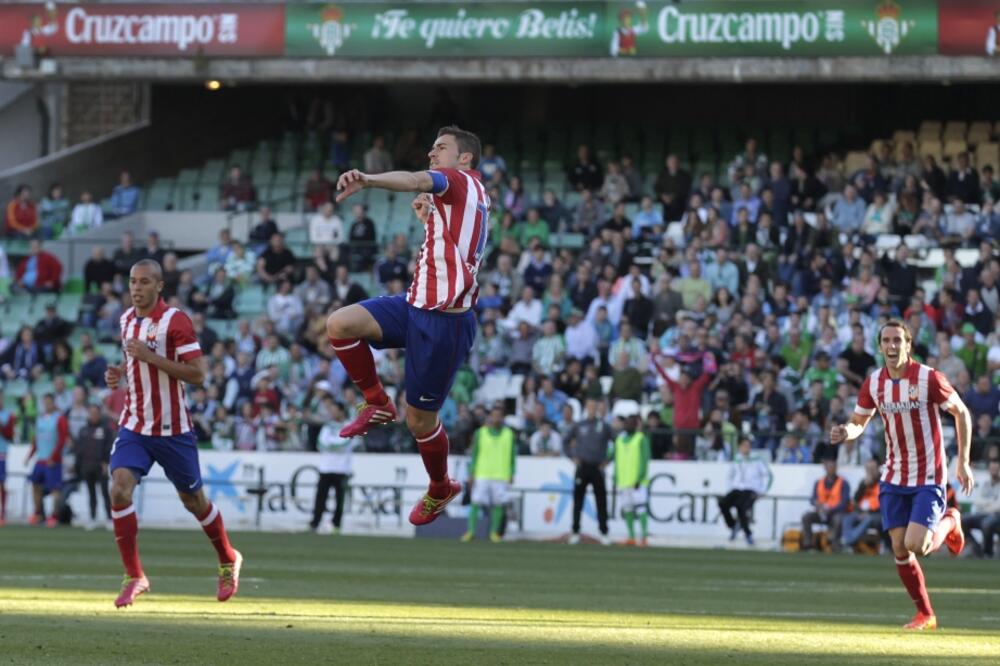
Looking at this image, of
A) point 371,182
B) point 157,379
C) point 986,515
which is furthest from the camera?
point 986,515

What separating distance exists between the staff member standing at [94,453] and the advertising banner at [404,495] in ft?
2.50

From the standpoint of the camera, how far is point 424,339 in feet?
35.0

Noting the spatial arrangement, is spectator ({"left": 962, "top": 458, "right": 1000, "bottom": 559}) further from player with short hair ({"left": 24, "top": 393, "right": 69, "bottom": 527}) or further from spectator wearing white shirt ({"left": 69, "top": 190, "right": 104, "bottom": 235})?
spectator wearing white shirt ({"left": 69, "top": 190, "right": 104, "bottom": 235})

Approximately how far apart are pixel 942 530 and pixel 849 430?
1111 millimetres

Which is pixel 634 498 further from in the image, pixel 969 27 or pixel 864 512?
pixel 969 27

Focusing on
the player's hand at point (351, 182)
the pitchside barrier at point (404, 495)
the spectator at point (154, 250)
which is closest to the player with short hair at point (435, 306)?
the player's hand at point (351, 182)

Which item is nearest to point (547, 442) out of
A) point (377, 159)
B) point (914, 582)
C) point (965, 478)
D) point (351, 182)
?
point (377, 159)

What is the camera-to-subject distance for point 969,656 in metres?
10.4

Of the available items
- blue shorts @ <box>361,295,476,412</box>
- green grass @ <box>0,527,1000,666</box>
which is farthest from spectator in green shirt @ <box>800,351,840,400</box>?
blue shorts @ <box>361,295,476,412</box>

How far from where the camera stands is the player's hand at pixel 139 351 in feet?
41.0

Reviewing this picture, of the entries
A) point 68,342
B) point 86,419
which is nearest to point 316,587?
point 86,419

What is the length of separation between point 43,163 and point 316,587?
22.6 meters

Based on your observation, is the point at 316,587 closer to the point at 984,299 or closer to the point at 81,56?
the point at 984,299

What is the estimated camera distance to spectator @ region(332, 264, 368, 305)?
29312mm
